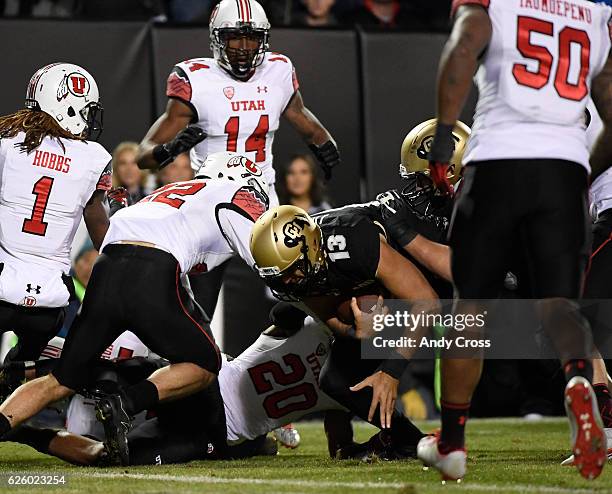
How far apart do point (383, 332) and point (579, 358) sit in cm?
112

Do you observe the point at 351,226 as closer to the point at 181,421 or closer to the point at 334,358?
the point at 334,358

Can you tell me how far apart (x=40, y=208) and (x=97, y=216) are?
253 millimetres

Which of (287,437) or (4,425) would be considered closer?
(4,425)

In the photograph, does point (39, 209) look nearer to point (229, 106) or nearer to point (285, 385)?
point (285, 385)

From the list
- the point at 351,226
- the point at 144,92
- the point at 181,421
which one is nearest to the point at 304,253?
the point at 351,226

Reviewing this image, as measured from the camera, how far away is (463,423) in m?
3.54

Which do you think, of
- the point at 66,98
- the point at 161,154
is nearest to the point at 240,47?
the point at 161,154

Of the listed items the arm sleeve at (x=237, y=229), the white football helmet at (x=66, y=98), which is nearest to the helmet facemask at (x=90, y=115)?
the white football helmet at (x=66, y=98)

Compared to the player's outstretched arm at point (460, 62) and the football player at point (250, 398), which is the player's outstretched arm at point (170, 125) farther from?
the player's outstretched arm at point (460, 62)

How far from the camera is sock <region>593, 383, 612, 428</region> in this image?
4449 millimetres

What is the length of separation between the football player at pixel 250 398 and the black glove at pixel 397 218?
1.45ft

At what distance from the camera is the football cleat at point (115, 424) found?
4117 mm

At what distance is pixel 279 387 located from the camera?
4766 mm

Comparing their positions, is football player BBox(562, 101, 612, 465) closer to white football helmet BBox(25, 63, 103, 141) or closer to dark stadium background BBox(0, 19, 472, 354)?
white football helmet BBox(25, 63, 103, 141)
